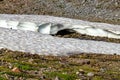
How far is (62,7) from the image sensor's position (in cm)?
6225

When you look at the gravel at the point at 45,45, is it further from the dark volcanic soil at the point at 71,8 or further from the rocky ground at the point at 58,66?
the dark volcanic soil at the point at 71,8

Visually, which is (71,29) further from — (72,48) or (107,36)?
(72,48)

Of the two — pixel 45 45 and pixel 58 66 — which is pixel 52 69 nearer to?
pixel 58 66

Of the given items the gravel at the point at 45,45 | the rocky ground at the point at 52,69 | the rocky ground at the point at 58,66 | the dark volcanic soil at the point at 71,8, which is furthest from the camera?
the dark volcanic soil at the point at 71,8

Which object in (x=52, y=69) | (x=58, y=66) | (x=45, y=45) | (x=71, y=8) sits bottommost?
(x=71, y=8)

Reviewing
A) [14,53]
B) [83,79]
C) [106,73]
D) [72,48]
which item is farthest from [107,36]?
Result: [83,79]

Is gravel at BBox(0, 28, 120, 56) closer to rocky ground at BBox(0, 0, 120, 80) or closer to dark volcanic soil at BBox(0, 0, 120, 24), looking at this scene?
rocky ground at BBox(0, 0, 120, 80)

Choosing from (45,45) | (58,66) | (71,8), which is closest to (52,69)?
(58,66)

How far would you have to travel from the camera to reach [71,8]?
6288cm

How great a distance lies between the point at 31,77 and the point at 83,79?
204 centimetres

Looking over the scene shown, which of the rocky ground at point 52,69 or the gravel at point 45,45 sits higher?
the rocky ground at point 52,69

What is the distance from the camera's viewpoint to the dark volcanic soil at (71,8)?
5751 centimetres

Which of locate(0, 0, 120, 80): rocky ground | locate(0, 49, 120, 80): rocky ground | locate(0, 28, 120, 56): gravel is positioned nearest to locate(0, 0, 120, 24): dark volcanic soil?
locate(0, 0, 120, 80): rocky ground

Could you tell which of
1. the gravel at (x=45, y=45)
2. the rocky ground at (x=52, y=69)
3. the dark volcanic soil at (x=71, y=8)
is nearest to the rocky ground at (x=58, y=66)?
the rocky ground at (x=52, y=69)
